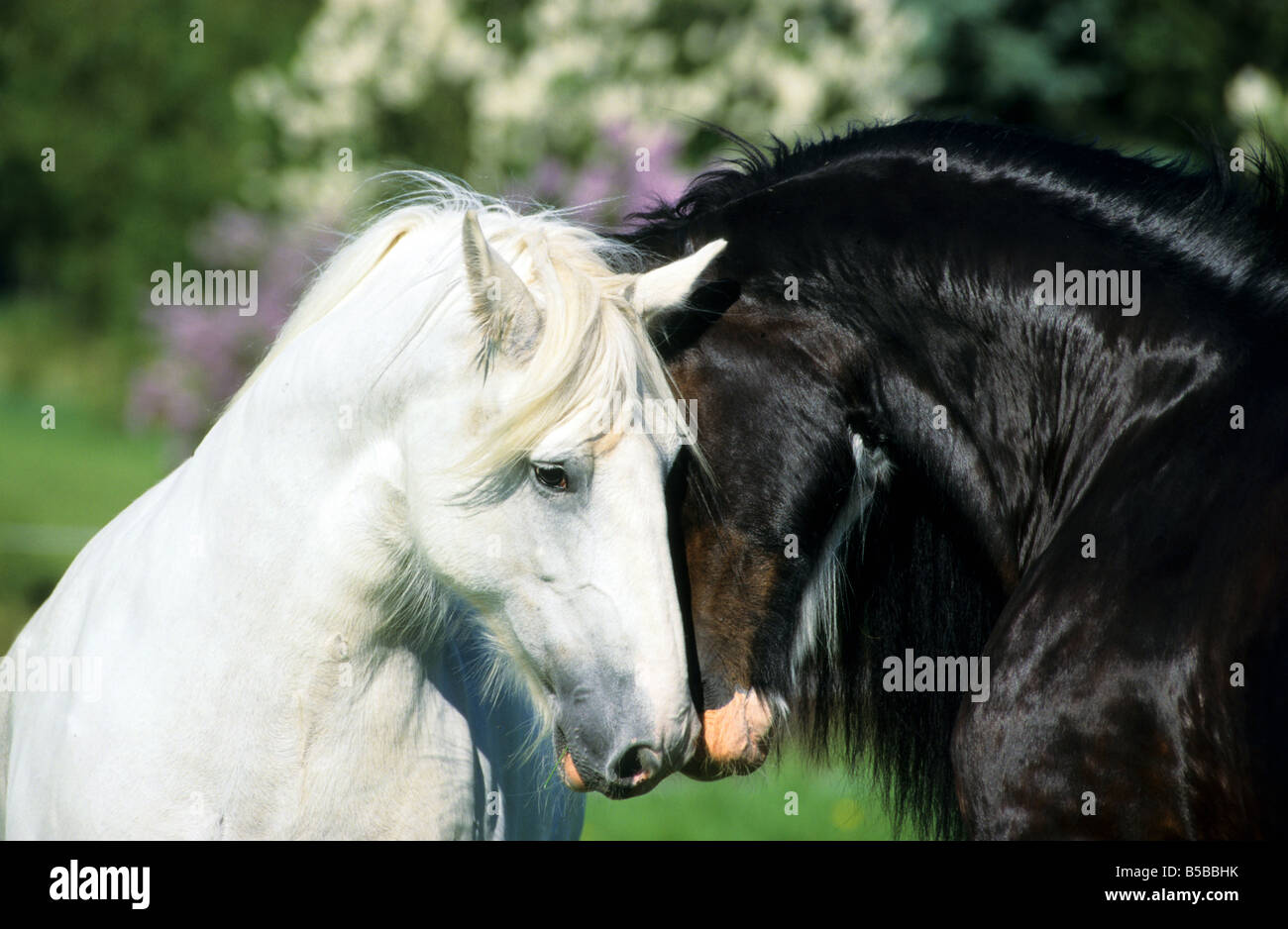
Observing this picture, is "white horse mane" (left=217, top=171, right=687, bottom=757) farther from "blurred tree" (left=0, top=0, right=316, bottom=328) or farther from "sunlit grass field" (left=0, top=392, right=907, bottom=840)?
"blurred tree" (left=0, top=0, right=316, bottom=328)

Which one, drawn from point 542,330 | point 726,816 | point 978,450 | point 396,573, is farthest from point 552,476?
point 726,816

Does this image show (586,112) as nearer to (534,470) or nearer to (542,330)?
(542,330)

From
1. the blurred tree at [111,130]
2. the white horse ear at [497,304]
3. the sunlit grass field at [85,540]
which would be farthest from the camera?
the blurred tree at [111,130]

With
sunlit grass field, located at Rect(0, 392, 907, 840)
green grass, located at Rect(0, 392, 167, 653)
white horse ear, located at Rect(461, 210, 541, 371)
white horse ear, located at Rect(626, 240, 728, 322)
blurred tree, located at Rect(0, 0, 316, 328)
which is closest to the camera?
white horse ear, located at Rect(461, 210, 541, 371)

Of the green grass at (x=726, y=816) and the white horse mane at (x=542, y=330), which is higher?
the white horse mane at (x=542, y=330)

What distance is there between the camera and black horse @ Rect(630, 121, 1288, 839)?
2471 mm

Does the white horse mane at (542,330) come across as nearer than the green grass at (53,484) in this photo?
Yes

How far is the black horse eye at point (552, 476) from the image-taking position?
250cm

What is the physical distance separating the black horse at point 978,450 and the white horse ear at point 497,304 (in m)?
0.39

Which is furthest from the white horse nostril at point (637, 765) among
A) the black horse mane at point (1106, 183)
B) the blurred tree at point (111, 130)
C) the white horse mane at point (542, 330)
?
the blurred tree at point (111, 130)

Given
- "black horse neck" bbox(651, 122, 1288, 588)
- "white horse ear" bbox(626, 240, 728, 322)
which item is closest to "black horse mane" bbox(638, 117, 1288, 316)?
"black horse neck" bbox(651, 122, 1288, 588)

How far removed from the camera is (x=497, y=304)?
2494mm

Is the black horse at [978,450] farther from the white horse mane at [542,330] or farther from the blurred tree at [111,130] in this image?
the blurred tree at [111,130]

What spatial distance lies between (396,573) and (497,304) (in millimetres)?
613
